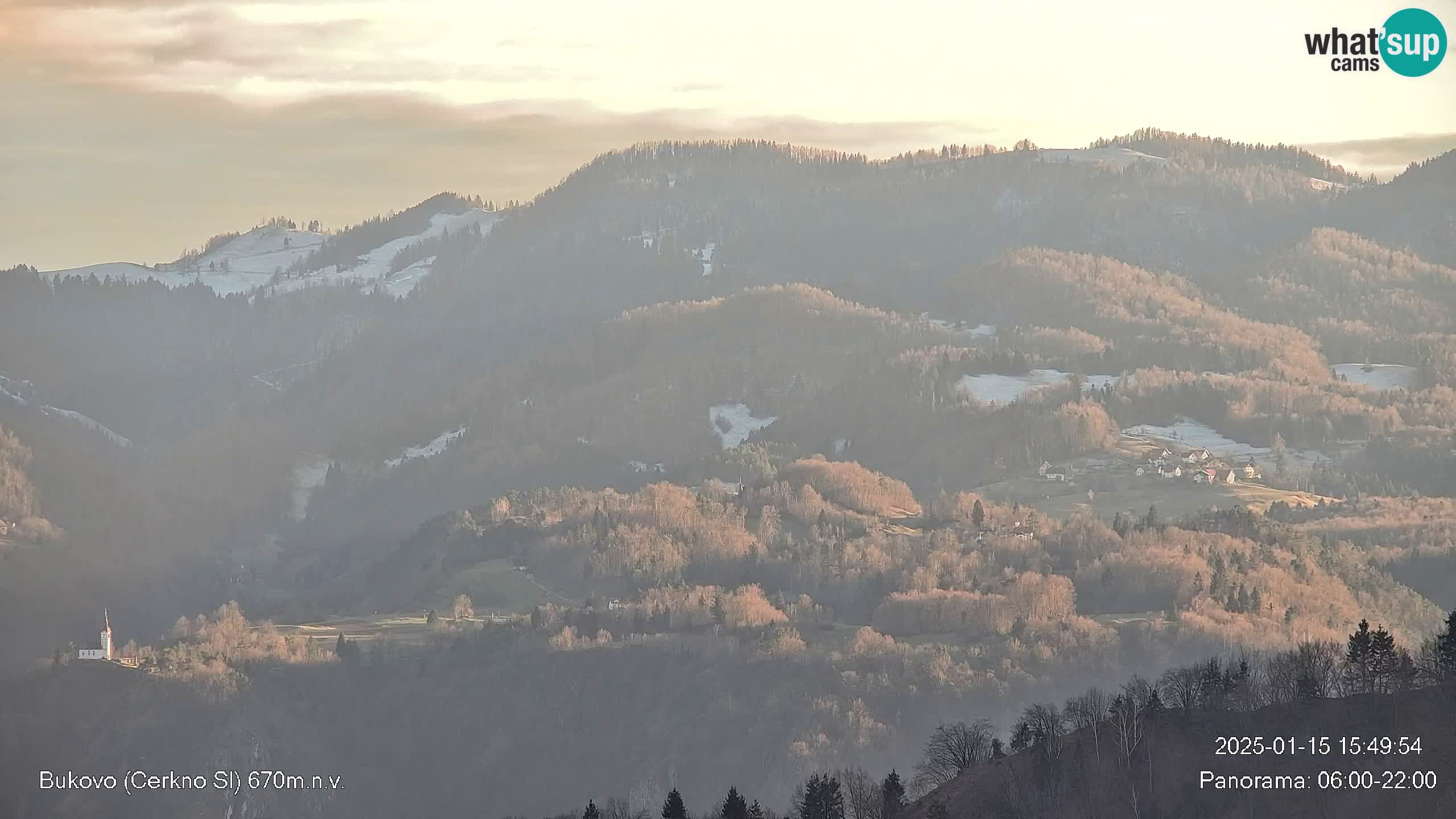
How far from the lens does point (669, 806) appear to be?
184m

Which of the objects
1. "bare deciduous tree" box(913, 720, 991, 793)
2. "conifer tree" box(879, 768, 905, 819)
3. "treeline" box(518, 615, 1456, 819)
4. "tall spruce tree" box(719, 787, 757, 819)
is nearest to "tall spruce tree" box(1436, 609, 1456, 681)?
"treeline" box(518, 615, 1456, 819)

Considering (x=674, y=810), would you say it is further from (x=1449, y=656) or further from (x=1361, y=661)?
(x=1449, y=656)

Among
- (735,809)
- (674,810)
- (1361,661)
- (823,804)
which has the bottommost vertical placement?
(674,810)

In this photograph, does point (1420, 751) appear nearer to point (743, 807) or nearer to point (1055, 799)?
point (1055, 799)

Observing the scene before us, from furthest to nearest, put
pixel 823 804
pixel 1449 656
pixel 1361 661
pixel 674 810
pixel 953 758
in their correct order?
1. pixel 953 758
2. pixel 674 810
3. pixel 823 804
4. pixel 1361 661
5. pixel 1449 656

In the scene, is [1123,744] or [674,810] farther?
[674,810]

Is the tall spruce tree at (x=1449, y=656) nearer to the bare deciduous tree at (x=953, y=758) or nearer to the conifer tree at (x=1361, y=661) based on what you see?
the conifer tree at (x=1361, y=661)

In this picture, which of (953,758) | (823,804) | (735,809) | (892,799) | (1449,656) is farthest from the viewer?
(953,758)

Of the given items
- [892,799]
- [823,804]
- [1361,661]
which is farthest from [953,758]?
[1361,661]

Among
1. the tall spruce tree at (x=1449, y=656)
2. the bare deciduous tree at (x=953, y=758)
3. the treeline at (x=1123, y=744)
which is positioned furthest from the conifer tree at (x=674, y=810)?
the tall spruce tree at (x=1449, y=656)

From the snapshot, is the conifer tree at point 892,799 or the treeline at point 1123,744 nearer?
the treeline at point 1123,744

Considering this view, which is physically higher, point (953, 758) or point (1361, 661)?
point (1361, 661)

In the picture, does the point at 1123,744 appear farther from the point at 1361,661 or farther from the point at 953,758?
the point at 953,758

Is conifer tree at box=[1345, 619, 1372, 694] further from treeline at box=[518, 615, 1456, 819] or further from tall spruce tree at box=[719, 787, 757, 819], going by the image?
tall spruce tree at box=[719, 787, 757, 819]
